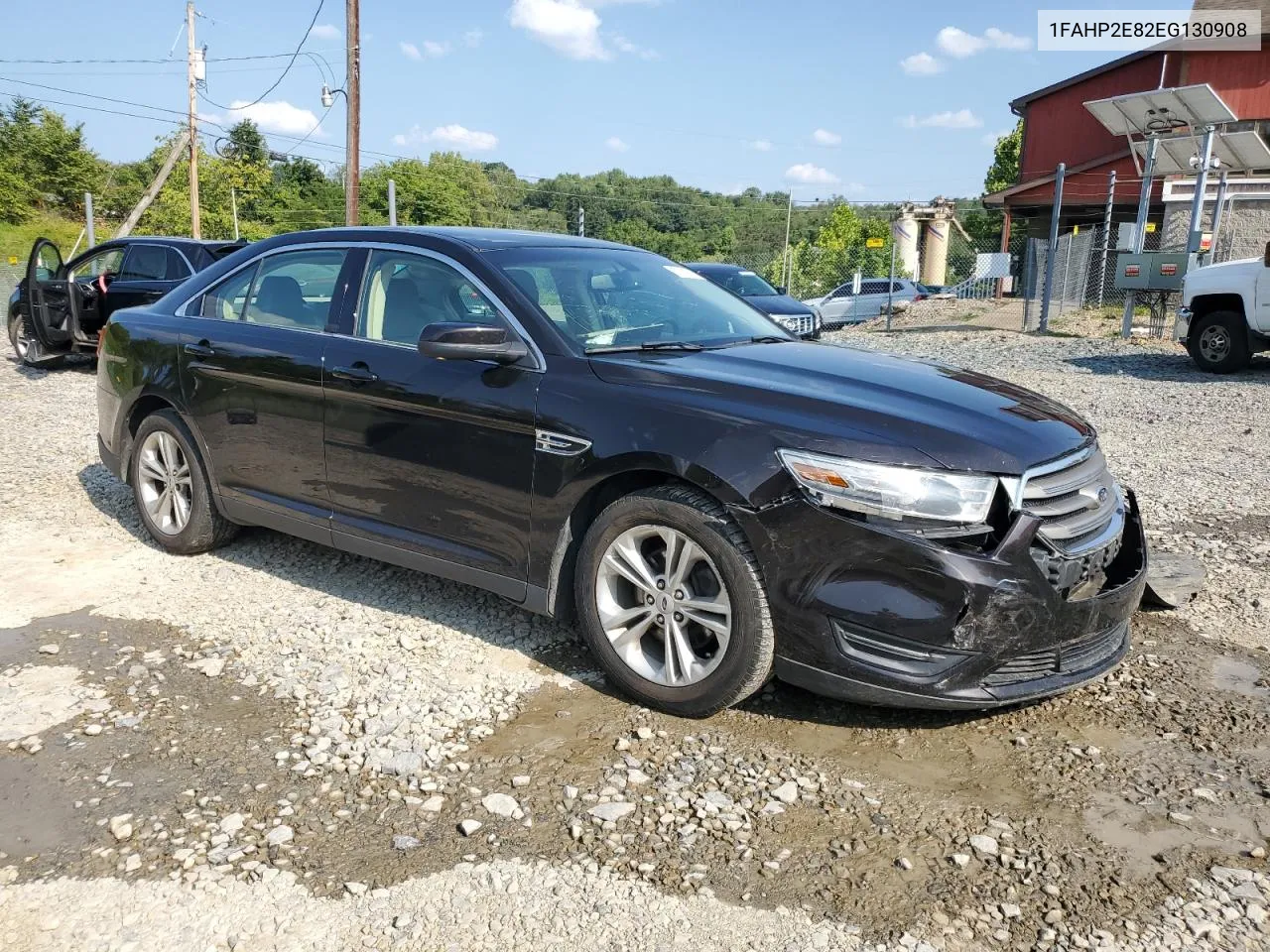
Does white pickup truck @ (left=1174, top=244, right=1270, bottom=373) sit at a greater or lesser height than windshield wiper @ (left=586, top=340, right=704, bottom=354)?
greater

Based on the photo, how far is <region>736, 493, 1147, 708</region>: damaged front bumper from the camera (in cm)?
314

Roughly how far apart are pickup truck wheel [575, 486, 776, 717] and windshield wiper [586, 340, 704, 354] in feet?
2.23

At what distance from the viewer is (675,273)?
4977 mm

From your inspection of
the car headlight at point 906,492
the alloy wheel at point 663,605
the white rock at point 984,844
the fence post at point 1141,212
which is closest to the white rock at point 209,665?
the alloy wheel at point 663,605

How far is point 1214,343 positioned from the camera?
12.7 metres

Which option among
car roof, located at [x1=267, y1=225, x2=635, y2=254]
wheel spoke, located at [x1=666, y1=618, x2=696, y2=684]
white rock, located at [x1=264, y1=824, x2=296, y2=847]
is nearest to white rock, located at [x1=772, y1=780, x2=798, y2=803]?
wheel spoke, located at [x1=666, y1=618, x2=696, y2=684]

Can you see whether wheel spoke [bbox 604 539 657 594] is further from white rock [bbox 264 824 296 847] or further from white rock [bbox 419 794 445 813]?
white rock [bbox 264 824 296 847]

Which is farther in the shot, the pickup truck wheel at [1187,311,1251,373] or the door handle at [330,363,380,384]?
the pickup truck wheel at [1187,311,1251,373]

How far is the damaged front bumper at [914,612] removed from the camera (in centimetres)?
314

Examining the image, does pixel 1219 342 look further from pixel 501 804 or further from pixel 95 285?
pixel 95 285

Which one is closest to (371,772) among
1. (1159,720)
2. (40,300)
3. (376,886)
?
(376,886)

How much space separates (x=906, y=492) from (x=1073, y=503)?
0.70m

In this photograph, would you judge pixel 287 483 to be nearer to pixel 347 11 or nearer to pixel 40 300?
pixel 40 300

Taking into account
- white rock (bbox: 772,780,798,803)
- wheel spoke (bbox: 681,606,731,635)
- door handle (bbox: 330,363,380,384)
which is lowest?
white rock (bbox: 772,780,798,803)
